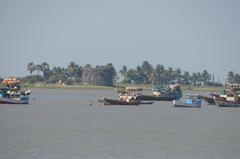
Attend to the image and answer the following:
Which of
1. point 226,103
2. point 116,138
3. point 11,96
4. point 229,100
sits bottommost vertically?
point 116,138

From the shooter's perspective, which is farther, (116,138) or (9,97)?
(9,97)

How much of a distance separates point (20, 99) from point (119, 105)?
19951mm

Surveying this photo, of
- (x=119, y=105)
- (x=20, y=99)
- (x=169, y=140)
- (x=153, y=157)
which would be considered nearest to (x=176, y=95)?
(x=119, y=105)

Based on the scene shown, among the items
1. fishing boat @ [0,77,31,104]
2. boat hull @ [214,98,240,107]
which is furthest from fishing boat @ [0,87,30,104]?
boat hull @ [214,98,240,107]

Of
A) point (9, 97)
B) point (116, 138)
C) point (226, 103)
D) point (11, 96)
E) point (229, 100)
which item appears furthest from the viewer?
point (229, 100)

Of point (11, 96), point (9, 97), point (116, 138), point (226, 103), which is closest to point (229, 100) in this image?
point (226, 103)

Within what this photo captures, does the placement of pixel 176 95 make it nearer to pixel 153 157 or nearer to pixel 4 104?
pixel 4 104

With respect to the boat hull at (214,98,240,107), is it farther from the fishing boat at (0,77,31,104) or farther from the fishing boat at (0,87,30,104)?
the fishing boat at (0,87,30,104)

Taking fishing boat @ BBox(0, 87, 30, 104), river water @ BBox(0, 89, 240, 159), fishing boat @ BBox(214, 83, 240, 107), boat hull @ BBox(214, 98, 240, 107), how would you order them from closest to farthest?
river water @ BBox(0, 89, 240, 159), fishing boat @ BBox(0, 87, 30, 104), boat hull @ BBox(214, 98, 240, 107), fishing boat @ BBox(214, 83, 240, 107)

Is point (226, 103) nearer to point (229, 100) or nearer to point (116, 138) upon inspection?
point (229, 100)

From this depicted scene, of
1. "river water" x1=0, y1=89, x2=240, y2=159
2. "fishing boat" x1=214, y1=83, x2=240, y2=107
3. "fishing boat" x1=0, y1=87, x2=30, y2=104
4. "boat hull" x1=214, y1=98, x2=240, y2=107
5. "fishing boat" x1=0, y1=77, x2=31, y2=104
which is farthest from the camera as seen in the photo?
"fishing boat" x1=214, y1=83, x2=240, y2=107

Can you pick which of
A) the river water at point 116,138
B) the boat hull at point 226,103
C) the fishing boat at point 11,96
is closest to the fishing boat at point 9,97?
the fishing boat at point 11,96

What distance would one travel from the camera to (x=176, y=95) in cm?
17838

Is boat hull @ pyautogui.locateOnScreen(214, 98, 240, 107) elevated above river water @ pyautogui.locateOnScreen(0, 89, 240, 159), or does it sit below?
above
